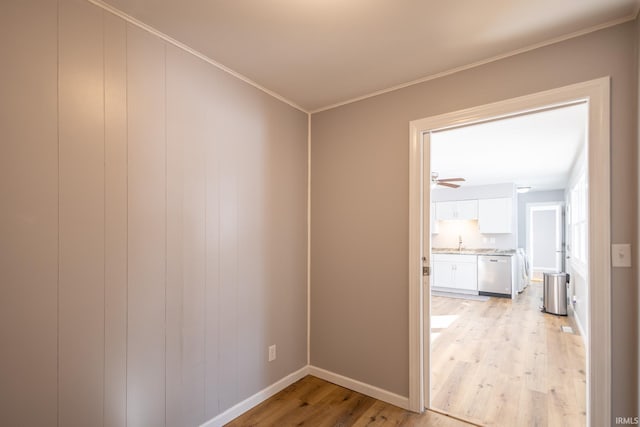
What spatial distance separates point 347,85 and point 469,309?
189 inches

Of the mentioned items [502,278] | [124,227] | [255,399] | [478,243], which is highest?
[124,227]

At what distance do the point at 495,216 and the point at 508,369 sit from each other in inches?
192

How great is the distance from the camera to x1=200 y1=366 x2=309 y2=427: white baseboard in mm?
2201

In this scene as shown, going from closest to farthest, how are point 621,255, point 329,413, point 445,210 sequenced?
1. point 621,255
2. point 329,413
3. point 445,210

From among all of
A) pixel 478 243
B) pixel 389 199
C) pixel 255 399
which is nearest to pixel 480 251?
pixel 478 243

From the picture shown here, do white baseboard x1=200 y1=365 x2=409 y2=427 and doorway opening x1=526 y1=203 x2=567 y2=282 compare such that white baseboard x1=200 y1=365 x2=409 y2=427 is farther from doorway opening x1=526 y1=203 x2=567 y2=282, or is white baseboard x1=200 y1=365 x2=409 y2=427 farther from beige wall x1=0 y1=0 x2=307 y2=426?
doorway opening x1=526 y1=203 x2=567 y2=282

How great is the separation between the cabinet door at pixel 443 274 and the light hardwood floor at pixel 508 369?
1.91 m

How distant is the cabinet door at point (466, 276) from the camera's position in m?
7.04

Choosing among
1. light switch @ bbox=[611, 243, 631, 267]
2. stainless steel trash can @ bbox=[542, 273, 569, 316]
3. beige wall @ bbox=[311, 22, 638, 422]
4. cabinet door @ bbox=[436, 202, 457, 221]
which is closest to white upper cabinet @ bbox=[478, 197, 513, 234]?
cabinet door @ bbox=[436, 202, 457, 221]

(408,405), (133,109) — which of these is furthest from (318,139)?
(408,405)

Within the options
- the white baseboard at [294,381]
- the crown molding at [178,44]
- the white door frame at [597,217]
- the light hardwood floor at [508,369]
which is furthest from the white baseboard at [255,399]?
the crown molding at [178,44]

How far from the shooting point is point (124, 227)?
1755 mm

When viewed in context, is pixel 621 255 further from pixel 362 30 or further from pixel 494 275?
pixel 494 275

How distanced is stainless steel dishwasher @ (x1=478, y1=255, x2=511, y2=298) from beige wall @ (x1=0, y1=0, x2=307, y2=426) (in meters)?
5.75
